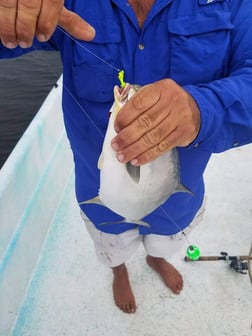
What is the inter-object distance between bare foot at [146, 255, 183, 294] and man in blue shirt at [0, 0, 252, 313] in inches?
24.2

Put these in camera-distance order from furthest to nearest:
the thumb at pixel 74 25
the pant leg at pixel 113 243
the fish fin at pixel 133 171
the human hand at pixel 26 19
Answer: the pant leg at pixel 113 243 < the fish fin at pixel 133 171 < the thumb at pixel 74 25 < the human hand at pixel 26 19

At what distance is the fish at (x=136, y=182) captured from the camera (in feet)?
3.80

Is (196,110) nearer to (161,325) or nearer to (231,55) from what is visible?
(231,55)

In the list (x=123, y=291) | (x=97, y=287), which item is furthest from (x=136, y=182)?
(x=97, y=287)

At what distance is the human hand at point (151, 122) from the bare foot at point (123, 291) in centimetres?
142

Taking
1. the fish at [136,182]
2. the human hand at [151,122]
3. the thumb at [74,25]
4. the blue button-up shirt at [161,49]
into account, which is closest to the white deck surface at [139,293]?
the fish at [136,182]

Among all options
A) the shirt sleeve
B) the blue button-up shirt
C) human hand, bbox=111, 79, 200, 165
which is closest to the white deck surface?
the blue button-up shirt

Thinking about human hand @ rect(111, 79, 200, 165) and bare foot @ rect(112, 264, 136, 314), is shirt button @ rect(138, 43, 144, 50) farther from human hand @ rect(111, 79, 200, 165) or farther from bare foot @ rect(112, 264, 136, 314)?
bare foot @ rect(112, 264, 136, 314)

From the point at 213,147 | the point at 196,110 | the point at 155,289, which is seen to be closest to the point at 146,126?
the point at 196,110

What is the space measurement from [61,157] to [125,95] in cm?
181

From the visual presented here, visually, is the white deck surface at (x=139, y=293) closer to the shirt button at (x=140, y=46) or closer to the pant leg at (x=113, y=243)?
the pant leg at (x=113, y=243)

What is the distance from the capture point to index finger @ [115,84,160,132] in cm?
85

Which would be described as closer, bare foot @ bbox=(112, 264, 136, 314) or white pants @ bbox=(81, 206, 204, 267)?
white pants @ bbox=(81, 206, 204, 267)

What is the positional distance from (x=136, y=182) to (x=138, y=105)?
1.33 feet
